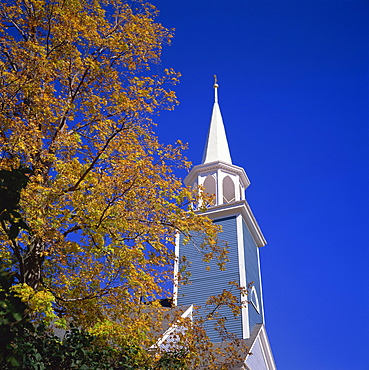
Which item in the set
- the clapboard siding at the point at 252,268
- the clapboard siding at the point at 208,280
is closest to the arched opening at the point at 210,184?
the clapboard siding at the point at 252,268

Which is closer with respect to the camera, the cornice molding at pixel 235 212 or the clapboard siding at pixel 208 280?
the clapboard siding at pixel 208 280

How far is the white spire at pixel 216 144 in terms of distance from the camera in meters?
24.3

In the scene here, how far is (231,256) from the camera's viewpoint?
19656 millimetres

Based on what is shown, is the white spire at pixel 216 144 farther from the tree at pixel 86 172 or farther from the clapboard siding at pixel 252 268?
the tree at pixel 86 172

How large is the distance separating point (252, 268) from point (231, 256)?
1.96 meters

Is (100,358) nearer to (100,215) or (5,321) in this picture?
(100,215)

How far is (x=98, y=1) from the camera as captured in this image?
923 centimetres

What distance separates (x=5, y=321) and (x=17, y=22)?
22.7 feet

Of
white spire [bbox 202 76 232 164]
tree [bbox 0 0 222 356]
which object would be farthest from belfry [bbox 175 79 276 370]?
tree [bbox 0 0 222 356]

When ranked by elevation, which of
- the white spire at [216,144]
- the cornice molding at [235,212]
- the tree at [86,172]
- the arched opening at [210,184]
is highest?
the white spire at [216,144]

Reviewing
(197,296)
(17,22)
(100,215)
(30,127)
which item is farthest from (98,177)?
(197,296)

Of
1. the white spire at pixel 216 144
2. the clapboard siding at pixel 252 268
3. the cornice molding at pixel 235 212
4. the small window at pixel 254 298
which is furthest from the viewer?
the white spire at pixel 216 144

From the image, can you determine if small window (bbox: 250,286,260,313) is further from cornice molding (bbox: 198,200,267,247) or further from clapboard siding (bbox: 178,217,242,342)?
cornice molding (bbox: 198,200,267,247)

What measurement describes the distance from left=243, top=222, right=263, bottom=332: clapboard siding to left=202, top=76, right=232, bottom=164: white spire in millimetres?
4705
